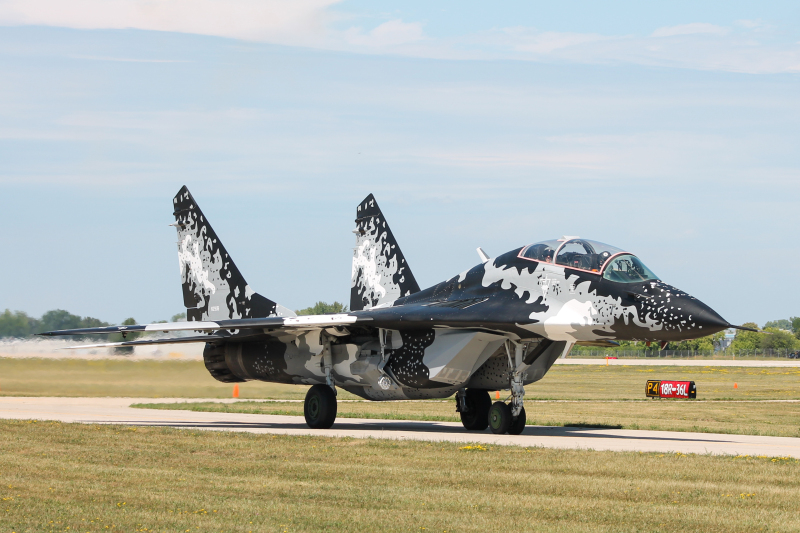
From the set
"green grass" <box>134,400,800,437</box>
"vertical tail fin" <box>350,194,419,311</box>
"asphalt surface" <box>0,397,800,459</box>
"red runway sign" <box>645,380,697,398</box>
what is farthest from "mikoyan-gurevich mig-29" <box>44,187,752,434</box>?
"red runway sign" <box>645,380,697,398</box>

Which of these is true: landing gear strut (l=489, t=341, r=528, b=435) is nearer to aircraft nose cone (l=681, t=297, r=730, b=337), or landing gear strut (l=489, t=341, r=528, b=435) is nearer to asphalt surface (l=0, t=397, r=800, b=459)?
asphalt surface (l=0, t=397, r=800, b=459)

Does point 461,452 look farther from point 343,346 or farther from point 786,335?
point 786,335

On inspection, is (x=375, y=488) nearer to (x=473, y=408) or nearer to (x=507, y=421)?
(x=507, y=421)

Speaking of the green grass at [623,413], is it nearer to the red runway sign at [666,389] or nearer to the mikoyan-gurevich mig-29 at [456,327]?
the red runway sign at [666,389]

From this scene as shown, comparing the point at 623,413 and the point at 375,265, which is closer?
the point at 375,265

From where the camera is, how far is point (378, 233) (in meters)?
26.2

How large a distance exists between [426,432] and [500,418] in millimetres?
1850

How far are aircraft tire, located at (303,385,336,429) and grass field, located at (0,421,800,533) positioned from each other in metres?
4.28

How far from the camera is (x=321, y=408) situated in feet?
66.8

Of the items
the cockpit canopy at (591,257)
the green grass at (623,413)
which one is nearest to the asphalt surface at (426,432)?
the green grass at (623,413)

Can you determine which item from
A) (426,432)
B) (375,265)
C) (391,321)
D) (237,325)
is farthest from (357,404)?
(391,321)

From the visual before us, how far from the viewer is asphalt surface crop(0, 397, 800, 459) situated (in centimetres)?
1655

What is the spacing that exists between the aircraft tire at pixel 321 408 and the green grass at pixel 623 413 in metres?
4.43

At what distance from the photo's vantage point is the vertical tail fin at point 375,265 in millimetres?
25719
